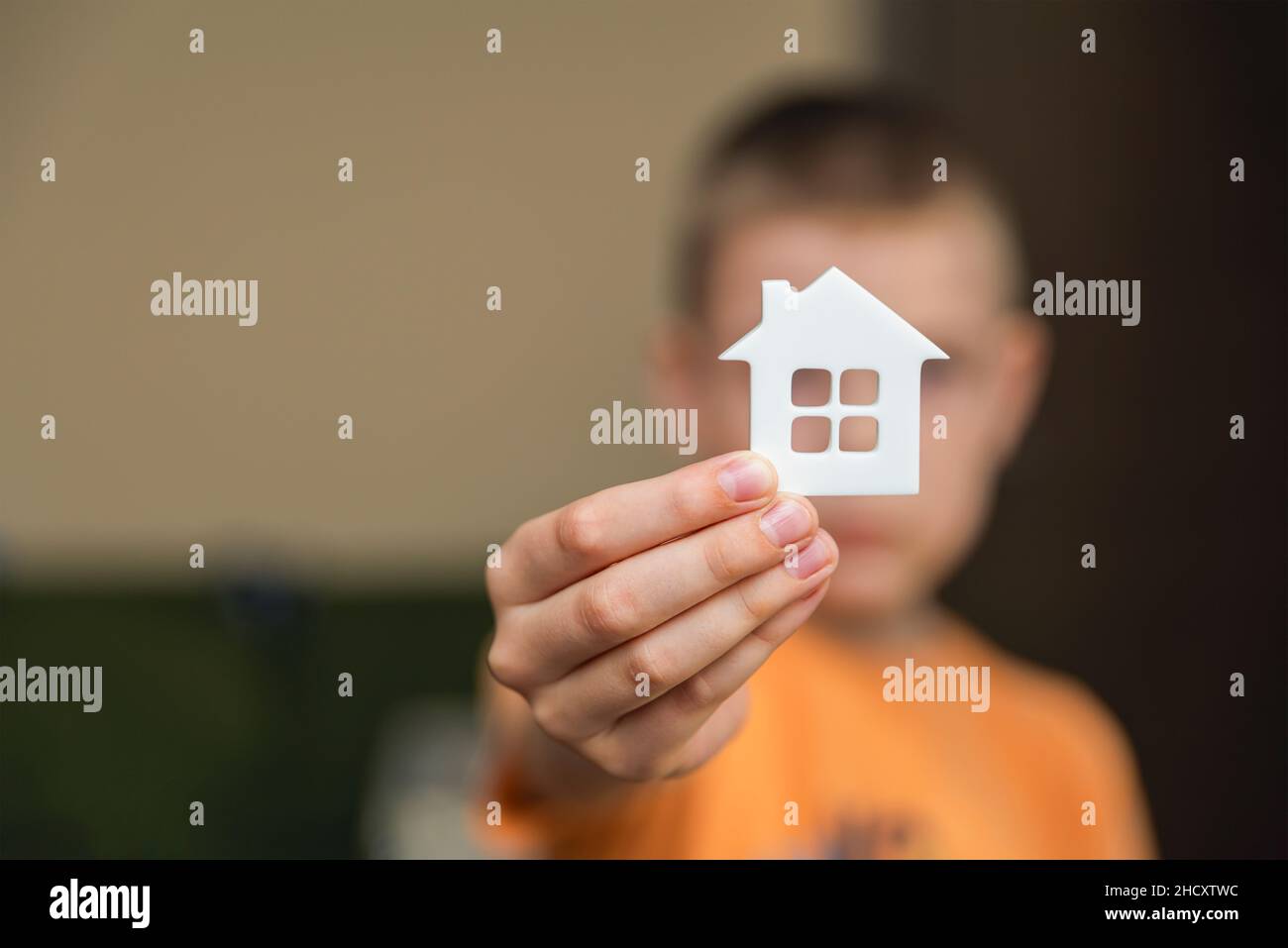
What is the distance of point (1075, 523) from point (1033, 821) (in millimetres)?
587

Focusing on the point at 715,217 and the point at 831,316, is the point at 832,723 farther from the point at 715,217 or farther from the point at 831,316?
the point at 831,316

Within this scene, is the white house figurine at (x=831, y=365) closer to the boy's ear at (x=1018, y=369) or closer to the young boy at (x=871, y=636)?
the young boy at (x=871, y=636)

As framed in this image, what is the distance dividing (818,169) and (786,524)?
745 millimetres

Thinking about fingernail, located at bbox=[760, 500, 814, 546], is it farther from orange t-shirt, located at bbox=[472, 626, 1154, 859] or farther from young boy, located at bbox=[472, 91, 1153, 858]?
orange t-shirt, located at bbox=[472, 626, 1154, 859]

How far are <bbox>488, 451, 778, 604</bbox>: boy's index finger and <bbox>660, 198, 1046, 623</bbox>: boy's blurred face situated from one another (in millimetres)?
517

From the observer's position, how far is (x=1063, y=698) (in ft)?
4.52

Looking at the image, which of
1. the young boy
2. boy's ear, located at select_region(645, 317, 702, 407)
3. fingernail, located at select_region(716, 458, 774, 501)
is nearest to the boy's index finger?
fingernail, located at select_region(716, 458, 774, 501)

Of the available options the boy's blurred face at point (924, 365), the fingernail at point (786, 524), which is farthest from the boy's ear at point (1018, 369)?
the fingernail at point (786, 524)

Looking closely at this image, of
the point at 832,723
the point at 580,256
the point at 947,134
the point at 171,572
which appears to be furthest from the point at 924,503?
the point at 171,572

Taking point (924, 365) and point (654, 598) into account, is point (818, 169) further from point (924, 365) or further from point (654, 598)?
point (654, 598)

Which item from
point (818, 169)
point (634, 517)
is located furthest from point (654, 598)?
point (818, 169)

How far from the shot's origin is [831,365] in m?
0.66

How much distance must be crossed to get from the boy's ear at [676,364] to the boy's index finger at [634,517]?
590 millimetres

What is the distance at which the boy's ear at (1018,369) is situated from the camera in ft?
4.15
